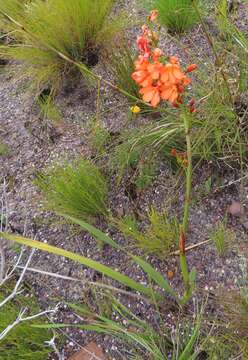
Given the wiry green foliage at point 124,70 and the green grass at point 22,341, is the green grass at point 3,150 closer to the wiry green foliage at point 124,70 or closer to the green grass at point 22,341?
the wiry green foliage at point 124,70

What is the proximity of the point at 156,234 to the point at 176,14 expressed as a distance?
102 centimetres

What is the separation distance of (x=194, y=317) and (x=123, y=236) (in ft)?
1.29

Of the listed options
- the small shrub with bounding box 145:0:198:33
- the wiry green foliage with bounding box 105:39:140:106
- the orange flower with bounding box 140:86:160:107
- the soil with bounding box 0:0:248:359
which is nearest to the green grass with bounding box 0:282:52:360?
the soil with bounding box 0:0:248:359

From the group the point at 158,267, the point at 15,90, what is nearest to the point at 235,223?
the point at 158,267

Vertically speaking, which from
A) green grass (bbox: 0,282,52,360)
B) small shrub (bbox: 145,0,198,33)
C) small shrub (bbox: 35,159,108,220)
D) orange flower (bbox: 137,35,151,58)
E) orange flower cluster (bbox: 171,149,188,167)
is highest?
orange flower (bbox: 137,35,151,58)

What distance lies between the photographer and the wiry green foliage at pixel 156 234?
1.33 metres

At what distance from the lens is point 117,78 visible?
68.9 inches

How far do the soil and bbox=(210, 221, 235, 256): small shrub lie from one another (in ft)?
0.06

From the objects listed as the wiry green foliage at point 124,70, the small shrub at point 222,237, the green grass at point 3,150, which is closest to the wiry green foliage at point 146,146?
the wiry green foliage at point 124,70

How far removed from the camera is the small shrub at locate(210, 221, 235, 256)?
1309 millimetres

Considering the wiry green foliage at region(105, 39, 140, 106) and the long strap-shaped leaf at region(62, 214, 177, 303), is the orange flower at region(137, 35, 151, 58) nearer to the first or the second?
the long strap-shaped leaf at region(62, 214, 177, 303)

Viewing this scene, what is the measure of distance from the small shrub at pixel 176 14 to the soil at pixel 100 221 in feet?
0.16

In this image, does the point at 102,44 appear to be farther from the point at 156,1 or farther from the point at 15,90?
the point at 15,90

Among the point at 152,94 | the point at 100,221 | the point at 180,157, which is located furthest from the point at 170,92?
the point at 100,221
